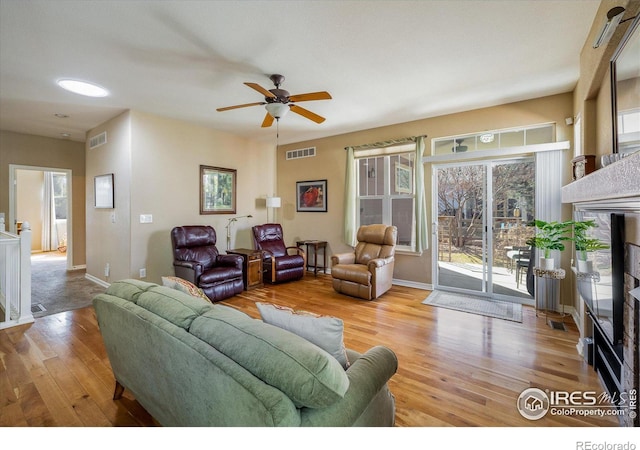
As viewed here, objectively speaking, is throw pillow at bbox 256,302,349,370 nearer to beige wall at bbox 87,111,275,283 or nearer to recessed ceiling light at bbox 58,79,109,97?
recessed ceiling light at bbox 58,79,109,97

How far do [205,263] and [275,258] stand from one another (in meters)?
1.13

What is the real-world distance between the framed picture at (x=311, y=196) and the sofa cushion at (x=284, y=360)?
4689 millimetres

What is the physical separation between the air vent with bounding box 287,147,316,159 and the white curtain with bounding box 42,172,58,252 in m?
7.52

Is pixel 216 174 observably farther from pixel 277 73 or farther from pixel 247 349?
pixel 247 349

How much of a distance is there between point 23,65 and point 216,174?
272 cm

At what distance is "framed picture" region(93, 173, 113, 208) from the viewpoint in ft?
14.9

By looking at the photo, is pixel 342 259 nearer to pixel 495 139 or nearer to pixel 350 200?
pixel 350 200

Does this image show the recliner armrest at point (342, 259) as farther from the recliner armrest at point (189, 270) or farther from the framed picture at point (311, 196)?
the recliner armrest at point (189, 270)

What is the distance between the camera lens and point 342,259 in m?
4.56

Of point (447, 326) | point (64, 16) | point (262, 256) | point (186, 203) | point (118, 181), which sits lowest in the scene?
point (447, 326)

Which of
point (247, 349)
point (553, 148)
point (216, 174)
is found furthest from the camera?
point (216, 174)

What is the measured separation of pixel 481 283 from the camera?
13.9 ft

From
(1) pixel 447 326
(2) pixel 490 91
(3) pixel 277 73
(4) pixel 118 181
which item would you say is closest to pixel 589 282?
(1) pixel 447 326

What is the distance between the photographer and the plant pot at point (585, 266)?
2217 mm
